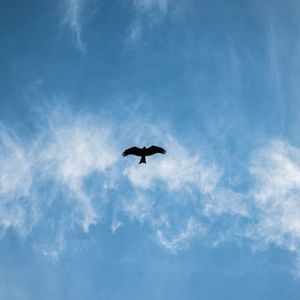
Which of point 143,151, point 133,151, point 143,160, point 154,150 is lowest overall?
point 143,160

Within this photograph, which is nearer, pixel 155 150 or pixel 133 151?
pixel 133 151

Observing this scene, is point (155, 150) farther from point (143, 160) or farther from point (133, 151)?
point (133, 151)

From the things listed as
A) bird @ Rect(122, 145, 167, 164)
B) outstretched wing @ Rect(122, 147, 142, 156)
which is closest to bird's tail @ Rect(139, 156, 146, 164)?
bird @ Rect(122, 145, 167, 164)

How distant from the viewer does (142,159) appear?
194 ft

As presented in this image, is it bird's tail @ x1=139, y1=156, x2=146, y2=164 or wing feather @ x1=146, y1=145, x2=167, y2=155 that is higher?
wing feather @ x1=146, y1=145, x2=167, y2=155

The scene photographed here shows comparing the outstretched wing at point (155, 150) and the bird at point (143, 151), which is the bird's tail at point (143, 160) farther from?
the outstretched wing at point (155, 150)

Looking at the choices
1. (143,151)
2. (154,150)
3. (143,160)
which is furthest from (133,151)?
(154,150)

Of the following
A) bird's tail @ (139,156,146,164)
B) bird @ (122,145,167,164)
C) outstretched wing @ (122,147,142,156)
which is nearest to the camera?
outstretched wing @ (122,147,142,156)

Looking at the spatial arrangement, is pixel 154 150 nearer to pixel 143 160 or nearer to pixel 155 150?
pixel 155 150

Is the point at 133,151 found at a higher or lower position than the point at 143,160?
higher

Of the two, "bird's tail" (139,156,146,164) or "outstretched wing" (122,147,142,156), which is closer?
"outstretched wing" (122,147,142,156)

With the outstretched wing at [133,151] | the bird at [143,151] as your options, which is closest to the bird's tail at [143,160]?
the bird at [143,151]

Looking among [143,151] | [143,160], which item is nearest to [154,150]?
[143,151]

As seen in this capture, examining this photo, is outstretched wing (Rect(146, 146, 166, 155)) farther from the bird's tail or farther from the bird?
the bird's tail
